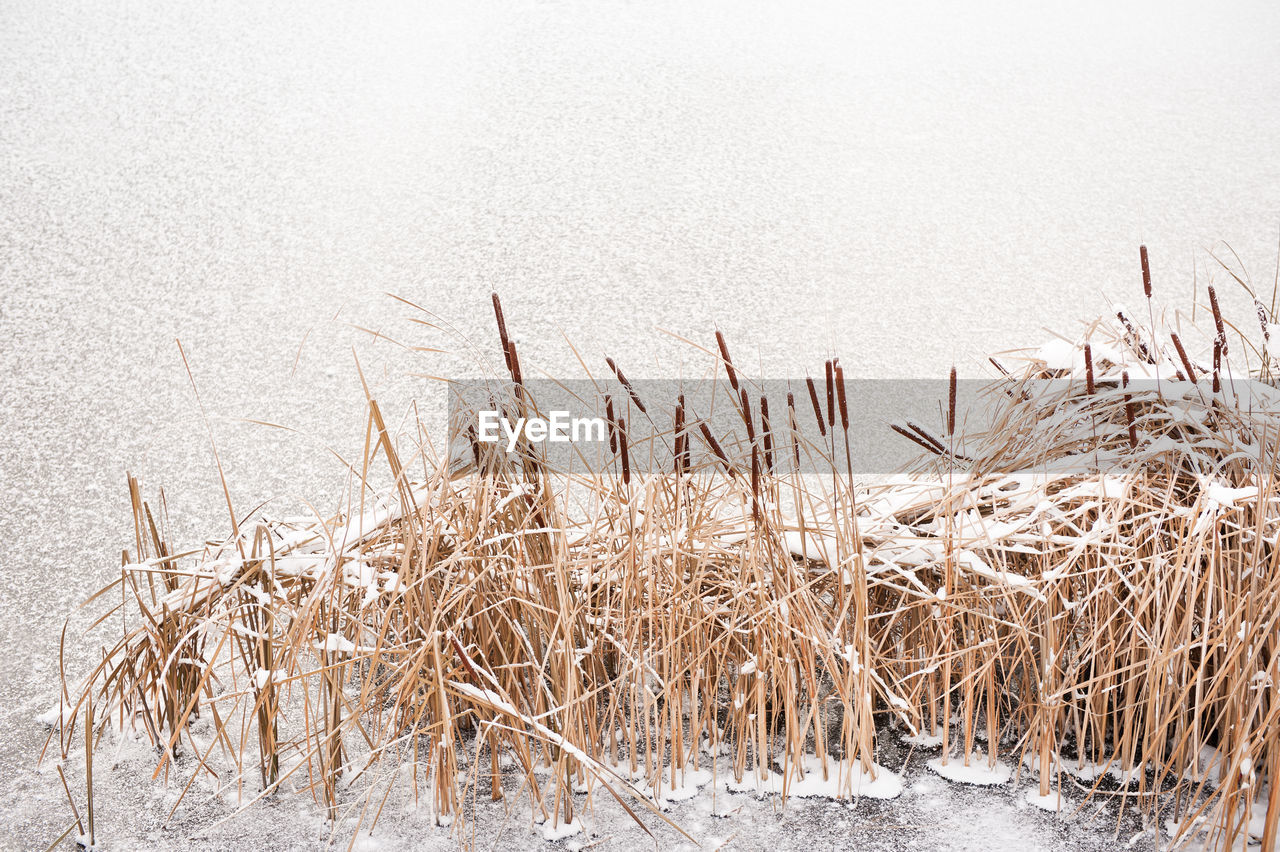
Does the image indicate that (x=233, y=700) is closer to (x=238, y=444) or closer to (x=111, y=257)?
(x=238, y=444)

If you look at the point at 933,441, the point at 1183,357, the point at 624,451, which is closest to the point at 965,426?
the point at 933,441

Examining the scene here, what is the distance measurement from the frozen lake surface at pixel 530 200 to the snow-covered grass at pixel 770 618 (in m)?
0.59

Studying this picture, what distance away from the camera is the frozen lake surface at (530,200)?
1734mm

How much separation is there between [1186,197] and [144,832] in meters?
2.16

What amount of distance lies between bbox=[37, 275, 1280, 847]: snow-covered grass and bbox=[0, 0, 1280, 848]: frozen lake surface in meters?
0.59

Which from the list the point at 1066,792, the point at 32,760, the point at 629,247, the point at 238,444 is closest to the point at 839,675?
the point at 1066,792

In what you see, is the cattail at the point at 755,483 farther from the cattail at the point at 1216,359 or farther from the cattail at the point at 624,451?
the cattail at the point at 1216,359

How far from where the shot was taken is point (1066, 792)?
2.88 feet

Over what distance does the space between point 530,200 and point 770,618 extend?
4.81ft

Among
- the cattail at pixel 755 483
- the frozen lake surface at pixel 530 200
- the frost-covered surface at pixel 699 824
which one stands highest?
the frozen lake surface at pixel 530 200

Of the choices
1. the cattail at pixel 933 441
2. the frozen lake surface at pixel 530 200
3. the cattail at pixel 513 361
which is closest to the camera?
the cattail at pixel 513 361

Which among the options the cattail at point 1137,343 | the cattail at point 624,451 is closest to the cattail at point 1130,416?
the cattail at point 1137,343

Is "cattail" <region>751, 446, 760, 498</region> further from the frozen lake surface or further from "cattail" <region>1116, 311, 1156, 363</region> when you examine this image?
the frozen lake surface

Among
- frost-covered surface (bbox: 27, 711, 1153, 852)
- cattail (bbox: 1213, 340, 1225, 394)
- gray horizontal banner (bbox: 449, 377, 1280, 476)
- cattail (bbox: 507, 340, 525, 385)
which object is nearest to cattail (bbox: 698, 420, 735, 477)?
gray horizontal banner (bbox: 449, 377, 1280, 476)
